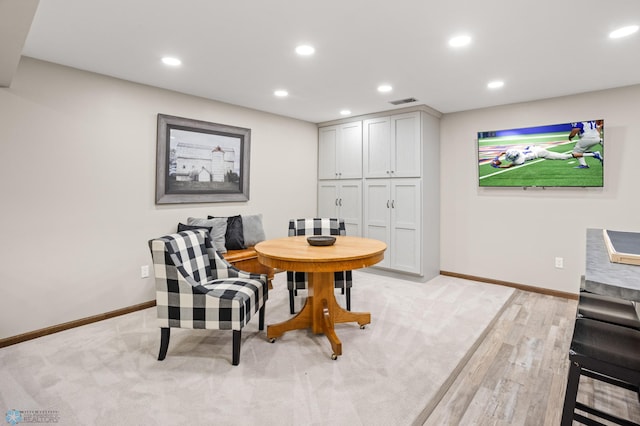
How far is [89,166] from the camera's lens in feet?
9.84

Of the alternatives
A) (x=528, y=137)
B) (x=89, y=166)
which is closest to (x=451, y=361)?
(x=528, y=137)

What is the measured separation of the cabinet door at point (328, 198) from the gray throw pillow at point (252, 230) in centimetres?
144

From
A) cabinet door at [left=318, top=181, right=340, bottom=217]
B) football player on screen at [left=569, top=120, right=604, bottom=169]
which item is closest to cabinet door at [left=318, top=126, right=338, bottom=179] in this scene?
Result: cabinet door at [left=318, top=181, right=340, bottom=217]

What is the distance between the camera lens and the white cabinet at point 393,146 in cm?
427

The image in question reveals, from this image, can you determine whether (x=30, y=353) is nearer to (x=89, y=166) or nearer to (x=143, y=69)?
(x=89, y=166)

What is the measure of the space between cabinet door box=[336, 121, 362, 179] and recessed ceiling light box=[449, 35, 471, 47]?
7.91ft

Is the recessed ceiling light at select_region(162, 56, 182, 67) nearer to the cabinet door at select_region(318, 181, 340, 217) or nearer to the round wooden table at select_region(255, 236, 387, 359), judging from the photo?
the round wooden table at select_region(255, 236, 387, 359)

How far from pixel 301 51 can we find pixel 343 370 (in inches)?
94.3

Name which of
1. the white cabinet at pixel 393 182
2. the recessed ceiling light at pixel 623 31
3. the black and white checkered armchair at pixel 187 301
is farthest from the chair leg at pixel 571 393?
the white cabinet at pixel 393 182

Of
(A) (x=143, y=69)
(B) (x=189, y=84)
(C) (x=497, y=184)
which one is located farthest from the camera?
(C) (x=497, y=184)

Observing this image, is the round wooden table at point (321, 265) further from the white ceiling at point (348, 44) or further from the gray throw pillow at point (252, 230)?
the white ceiling at point (348, 44)

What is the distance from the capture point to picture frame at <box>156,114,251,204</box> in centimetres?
350

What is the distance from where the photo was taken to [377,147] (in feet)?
15.2

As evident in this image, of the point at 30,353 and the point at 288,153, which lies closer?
the point at 30,353
